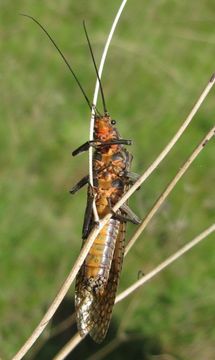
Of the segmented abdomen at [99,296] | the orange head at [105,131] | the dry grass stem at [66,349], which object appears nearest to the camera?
the dry grass stem at [66,349]

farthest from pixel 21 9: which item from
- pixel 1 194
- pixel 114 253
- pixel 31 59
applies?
pixel 114 253

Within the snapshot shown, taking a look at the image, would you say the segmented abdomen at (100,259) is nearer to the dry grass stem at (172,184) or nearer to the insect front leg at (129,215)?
the insect front leg at (129,215)

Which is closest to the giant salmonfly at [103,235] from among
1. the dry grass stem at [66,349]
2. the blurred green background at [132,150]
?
the dry grass stem at [66,349]

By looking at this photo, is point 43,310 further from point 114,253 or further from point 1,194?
point 114,253

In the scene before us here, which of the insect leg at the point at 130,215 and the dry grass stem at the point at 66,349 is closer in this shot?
the dry grass stem at the point at 66,349

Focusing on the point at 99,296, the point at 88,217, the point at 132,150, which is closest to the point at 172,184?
the point at 88,217

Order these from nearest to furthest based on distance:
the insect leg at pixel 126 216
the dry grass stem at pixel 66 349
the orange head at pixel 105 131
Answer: the dry grass stem at pixel 66 349 → the insect leg at pixel 126 216 → the orange head at pixel 105 131

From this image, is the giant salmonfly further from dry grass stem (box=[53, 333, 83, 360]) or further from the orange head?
dry grass stem (box=[53, 333, 83, 360])

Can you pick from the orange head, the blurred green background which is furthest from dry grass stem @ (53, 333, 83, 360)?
the blurred green background
